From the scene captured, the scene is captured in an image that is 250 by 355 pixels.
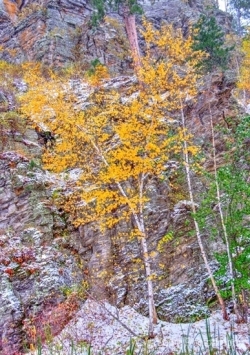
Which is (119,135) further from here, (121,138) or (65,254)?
(65,254)

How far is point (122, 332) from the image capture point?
29.0 feet

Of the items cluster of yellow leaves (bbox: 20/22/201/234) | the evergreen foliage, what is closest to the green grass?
cluster of yellow leaves (bbox: 20/22/201/234)

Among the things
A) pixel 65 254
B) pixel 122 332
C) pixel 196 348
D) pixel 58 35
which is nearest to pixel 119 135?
pixel 65 254

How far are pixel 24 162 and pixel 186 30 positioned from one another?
21.8m

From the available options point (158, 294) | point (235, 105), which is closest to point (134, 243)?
point (158, 294)

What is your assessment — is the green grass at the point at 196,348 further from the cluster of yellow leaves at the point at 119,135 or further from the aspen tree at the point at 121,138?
the cluster of yellow leaves at the point at 119,135

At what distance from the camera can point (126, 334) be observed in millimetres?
8758

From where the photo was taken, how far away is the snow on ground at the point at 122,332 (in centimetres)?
773

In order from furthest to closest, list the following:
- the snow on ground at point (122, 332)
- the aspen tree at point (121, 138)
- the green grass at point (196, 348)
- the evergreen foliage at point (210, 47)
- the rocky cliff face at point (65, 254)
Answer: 1. the evergreen foliage at point (210, 47)
2. the rocky cliff face at point (65, 254)
3. the aspen tree at point (121, 138)
4. the snow on ground at point (122, 332)
5. the green grass at point (196, 348)

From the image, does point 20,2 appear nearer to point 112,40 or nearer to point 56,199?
point 112,40

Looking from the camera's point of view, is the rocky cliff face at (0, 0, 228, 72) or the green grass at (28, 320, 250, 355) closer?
the green grass at (28, 320, 250, 355)

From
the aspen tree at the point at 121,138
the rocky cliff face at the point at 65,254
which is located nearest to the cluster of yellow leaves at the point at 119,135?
the aspen tree at the point at 121,138

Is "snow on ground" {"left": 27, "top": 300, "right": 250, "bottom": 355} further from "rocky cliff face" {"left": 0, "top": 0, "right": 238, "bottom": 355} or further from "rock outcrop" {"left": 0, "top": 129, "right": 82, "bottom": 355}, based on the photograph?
"rock outcrop" {"left": 0, "top": 129, "right": 82, "bottom": 355}

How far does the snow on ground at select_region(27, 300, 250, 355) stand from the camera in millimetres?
7730
